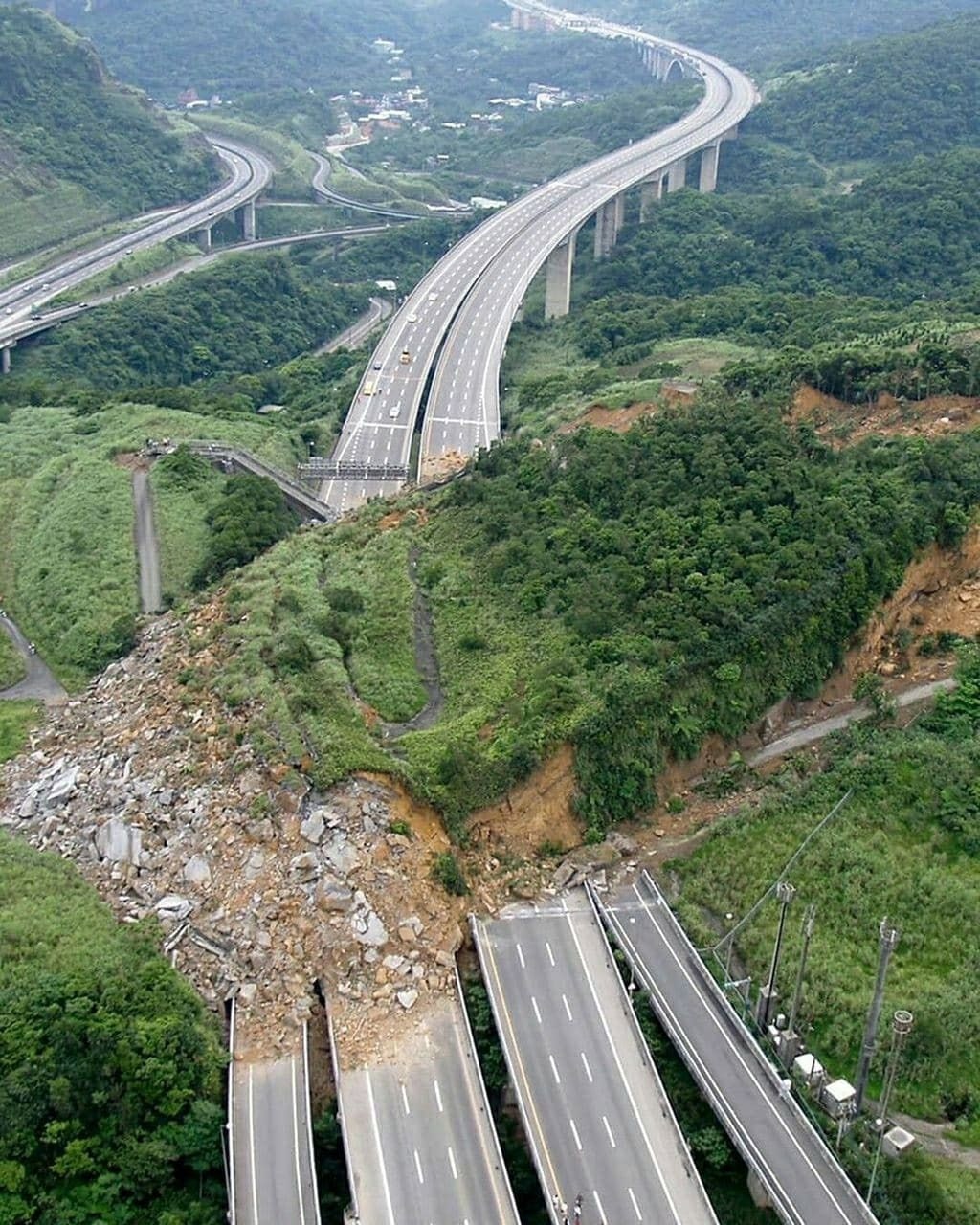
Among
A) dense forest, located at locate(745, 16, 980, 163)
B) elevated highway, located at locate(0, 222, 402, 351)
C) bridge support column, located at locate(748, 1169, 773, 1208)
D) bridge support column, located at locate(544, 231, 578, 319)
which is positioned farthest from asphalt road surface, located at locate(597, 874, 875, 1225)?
dense forest, located at locate(745, 16, 980, 163)

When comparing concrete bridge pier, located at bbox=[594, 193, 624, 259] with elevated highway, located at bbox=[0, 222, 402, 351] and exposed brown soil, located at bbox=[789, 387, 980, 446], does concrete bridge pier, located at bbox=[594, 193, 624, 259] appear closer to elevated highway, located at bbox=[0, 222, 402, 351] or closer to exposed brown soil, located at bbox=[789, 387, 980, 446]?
elevated highway, located at bbox=[0, 222, 402, 351]

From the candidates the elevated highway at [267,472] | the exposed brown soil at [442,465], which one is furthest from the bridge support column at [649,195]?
the elevated highway at [267,472]

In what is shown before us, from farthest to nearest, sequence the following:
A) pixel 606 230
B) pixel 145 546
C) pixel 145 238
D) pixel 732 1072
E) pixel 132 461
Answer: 1. pixel 145 238
2. pixel 606 230
3. pixel 132 461
4. pixel 145 546
5. pixel 732 1072

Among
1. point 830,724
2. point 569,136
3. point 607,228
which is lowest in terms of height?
point 569,136

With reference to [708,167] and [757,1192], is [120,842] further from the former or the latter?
[708,167]

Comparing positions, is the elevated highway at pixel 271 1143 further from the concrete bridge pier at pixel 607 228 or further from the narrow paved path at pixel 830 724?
the concrete bridge pier at pixel 607 228

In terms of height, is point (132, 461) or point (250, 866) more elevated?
point (250, 866)

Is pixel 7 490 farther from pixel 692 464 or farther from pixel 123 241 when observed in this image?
pixel 123 241

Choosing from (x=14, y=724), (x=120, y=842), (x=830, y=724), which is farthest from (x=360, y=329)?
(x=120, y=842)
